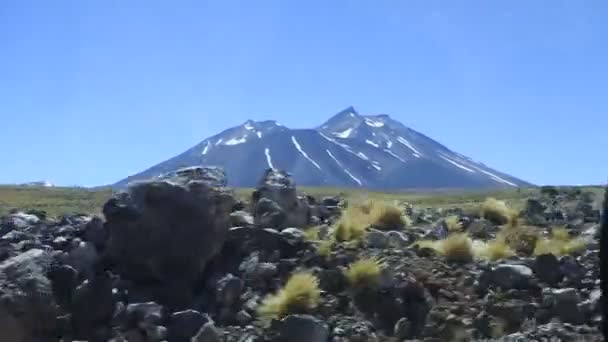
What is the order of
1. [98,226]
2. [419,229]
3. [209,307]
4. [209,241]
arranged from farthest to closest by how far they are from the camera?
[419,229], [98,226], [209,241], [209,307]

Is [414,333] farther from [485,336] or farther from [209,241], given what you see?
[209,241]

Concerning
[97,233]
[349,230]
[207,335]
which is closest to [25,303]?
[97,233]

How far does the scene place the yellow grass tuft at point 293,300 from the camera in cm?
1456

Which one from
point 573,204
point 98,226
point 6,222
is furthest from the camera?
point 573,204

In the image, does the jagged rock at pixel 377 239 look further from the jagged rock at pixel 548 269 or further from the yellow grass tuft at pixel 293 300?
the jagged rock at pixel 548 269

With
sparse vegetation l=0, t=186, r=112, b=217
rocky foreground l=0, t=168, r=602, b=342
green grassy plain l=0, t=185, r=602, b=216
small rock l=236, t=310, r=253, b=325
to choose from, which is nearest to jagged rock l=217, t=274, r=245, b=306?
rocky foreground l=0, t=168, r=602, b=342

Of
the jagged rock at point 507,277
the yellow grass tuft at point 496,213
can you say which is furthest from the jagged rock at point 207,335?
the yellow grass tuft at point 496,213

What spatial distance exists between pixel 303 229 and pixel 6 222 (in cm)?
753

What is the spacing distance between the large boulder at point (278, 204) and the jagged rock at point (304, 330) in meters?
4.97

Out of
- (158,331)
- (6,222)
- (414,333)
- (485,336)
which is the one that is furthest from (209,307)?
(6,222)

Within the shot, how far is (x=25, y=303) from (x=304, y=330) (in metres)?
5.17

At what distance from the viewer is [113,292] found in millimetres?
16391

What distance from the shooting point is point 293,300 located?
14633mm

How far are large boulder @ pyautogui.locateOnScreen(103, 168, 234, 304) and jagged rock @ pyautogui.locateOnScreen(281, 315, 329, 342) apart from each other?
11.5 feet
